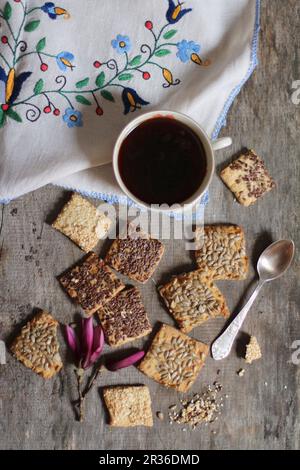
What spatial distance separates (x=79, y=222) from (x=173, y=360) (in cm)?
31

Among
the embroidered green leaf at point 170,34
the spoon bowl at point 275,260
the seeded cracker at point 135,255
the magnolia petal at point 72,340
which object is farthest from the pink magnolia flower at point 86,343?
the embroidered green leaf at point 170,34

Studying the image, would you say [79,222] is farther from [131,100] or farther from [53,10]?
[53,10]

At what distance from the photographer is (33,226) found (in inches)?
34.8

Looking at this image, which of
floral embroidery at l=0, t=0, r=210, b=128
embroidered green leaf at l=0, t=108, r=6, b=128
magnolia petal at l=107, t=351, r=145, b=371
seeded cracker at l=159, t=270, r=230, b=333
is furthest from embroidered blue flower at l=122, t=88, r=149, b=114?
magnolia petal at l=107, t=351, r=145, b=371

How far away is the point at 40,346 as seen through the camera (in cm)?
86

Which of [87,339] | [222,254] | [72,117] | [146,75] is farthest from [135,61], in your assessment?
[87,339]

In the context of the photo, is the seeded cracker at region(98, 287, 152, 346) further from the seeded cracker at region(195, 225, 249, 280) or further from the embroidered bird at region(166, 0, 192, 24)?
the embroidered bird at region(166, 0, 192, 24)

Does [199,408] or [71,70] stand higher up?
[71,70]

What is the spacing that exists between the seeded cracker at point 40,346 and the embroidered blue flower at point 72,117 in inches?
14.0

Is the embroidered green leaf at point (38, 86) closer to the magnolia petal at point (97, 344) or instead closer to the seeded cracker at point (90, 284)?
the seeded cracker at point (90, 284)

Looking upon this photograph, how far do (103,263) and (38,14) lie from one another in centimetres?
A: 47

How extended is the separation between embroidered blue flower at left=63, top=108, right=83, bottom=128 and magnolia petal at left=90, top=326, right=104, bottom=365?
381mm

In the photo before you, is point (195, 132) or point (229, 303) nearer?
point (195, 132)

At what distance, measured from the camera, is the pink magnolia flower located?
0.86 meters
